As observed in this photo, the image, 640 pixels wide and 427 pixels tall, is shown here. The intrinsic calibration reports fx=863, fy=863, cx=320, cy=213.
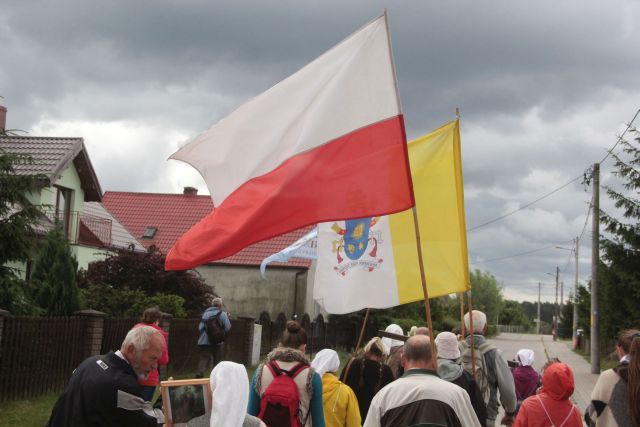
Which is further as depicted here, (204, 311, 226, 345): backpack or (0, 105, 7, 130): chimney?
(0, 105, 7, 130): chimney

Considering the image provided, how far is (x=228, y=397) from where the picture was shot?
15.9 feet

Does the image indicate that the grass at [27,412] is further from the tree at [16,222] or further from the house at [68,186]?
the house at [68,186]

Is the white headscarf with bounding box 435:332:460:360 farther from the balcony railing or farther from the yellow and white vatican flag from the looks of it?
the balcony railing

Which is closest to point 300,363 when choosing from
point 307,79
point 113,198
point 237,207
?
point 237,207

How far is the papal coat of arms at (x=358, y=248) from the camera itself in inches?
366

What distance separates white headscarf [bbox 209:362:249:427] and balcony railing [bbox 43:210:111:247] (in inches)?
935

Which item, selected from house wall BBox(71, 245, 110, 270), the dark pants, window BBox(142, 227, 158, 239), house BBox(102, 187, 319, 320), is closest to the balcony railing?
house wall BBox(71, 245, 110, 270)

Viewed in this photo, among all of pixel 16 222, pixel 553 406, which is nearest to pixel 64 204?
pixel 16 222

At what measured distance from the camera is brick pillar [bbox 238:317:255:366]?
24922 mm

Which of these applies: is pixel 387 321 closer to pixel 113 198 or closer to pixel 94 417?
pixel 113 198

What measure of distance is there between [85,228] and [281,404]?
27.4 m

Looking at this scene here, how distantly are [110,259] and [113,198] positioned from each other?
807 inches

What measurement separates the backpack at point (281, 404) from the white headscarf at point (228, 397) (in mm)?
875

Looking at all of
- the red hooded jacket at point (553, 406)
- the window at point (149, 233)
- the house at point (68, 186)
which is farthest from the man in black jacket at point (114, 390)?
the window at point (149, 233)
